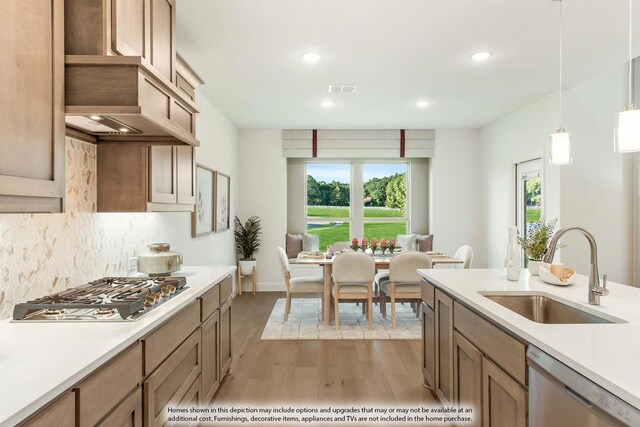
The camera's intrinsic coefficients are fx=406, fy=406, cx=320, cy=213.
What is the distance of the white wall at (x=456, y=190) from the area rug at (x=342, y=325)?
5.81ft

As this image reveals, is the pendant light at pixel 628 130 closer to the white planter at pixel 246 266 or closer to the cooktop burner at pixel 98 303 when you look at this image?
the cooktop burner at pixel 98 303

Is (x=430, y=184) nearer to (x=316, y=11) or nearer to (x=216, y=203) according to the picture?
(x=216, y=203)

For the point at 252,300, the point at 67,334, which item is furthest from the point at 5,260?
the point at 252,300

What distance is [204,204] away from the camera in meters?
4.67

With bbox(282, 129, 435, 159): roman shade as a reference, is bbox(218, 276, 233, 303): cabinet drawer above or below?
below

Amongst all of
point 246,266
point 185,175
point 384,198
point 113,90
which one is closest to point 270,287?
point 246,266

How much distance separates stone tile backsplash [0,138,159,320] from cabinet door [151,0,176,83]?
625mm

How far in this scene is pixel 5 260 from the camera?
165 cm

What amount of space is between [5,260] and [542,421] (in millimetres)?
2099

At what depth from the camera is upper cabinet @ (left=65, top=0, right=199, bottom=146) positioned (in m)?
1.50

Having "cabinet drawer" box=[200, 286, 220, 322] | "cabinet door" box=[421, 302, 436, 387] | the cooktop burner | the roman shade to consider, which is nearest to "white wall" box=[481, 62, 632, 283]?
the roman shade

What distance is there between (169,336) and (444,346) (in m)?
1.56

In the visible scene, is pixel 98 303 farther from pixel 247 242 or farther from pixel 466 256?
pixel 247 242

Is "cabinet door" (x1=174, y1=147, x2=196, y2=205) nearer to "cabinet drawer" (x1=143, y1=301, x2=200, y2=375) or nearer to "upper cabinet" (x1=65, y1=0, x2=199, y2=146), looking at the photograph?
"upper cabinet" (x1=65, y1=0, x2=199, y2=146)
